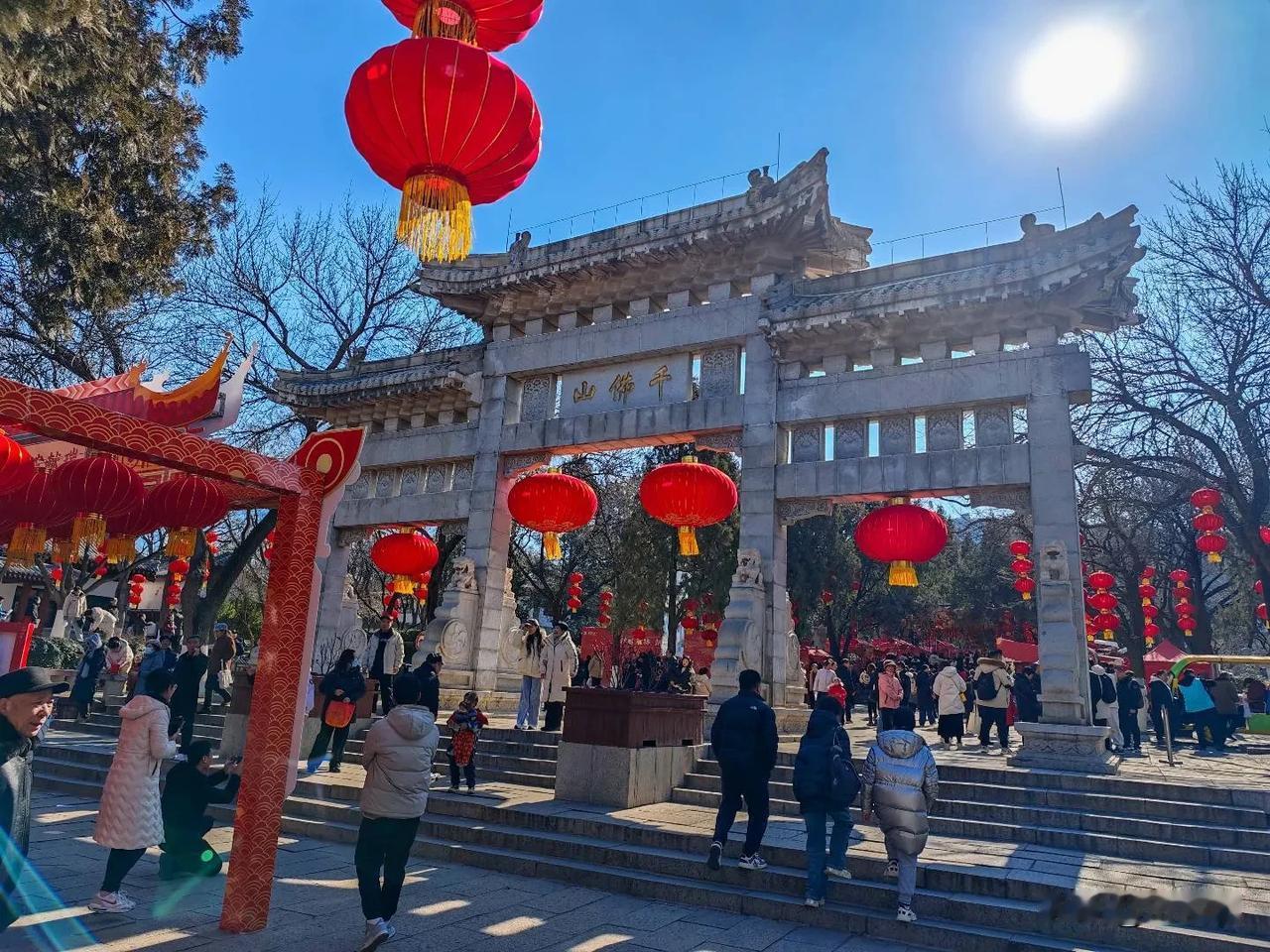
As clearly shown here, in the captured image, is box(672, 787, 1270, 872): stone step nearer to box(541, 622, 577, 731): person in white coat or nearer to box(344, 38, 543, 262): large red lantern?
box(541, 622, 577, 731): person in white coat

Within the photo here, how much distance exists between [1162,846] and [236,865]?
6.73 m

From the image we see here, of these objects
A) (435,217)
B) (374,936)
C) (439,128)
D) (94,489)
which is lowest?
(374,936)

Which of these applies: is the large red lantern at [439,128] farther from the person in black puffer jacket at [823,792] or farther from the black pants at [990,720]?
the black pants at [990,720]

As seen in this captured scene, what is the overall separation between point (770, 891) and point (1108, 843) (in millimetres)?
2996

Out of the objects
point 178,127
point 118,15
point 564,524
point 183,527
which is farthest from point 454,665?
point 118,15

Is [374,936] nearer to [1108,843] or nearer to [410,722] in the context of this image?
[410,722]

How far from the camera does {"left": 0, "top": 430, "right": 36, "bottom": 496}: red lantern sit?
5.85 meters

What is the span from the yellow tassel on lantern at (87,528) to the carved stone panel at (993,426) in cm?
A: 993

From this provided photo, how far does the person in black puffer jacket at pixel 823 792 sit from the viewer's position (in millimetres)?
5516

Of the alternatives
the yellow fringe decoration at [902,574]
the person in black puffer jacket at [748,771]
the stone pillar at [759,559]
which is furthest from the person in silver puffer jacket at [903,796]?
the stone pillar at [759,559]

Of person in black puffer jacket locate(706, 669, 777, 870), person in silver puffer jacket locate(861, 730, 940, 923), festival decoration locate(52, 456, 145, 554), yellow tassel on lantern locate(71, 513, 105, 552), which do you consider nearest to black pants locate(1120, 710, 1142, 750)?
person in silver puffer jacket locate(861, 730, 940, 923)

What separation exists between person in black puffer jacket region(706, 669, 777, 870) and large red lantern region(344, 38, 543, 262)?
384 centimetres

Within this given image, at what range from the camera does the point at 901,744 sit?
217 inches

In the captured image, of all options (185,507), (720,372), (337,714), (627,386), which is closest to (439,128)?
(185,507)
